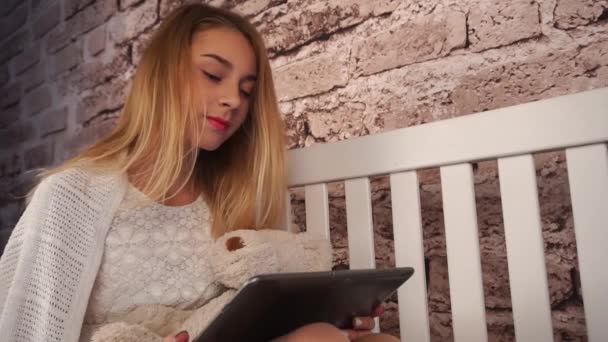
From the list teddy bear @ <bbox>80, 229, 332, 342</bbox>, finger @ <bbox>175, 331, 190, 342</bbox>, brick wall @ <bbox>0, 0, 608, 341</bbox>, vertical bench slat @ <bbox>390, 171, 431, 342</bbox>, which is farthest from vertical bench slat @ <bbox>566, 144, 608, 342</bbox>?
finger @ <bbox>175, 331, 190, 342</bbox>

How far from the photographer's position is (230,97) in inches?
32.3

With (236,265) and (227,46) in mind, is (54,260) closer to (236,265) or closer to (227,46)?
(236,265)

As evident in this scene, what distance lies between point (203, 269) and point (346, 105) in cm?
41

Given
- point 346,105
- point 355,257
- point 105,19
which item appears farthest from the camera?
point 105,19

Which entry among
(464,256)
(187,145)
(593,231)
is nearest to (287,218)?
(187,145)

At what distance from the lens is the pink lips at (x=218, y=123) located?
83 cm

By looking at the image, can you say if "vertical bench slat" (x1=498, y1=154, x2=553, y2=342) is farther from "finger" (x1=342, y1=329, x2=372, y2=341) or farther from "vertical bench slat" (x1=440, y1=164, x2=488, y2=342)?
"finger" (x1=342, y1=329, x2=372, y2=341)

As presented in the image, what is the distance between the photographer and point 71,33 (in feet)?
5.55

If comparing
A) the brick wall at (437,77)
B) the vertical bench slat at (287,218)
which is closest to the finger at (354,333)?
the brick wall at (437,77)

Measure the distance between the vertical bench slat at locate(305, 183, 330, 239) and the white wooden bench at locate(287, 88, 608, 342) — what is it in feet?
0.05

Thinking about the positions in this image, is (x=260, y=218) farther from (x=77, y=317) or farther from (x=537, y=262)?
(x=537, y=262)

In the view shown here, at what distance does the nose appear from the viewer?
2.68 feet

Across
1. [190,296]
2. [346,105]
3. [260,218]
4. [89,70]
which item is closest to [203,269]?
[190,296]

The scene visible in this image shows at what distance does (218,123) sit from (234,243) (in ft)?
0.67
